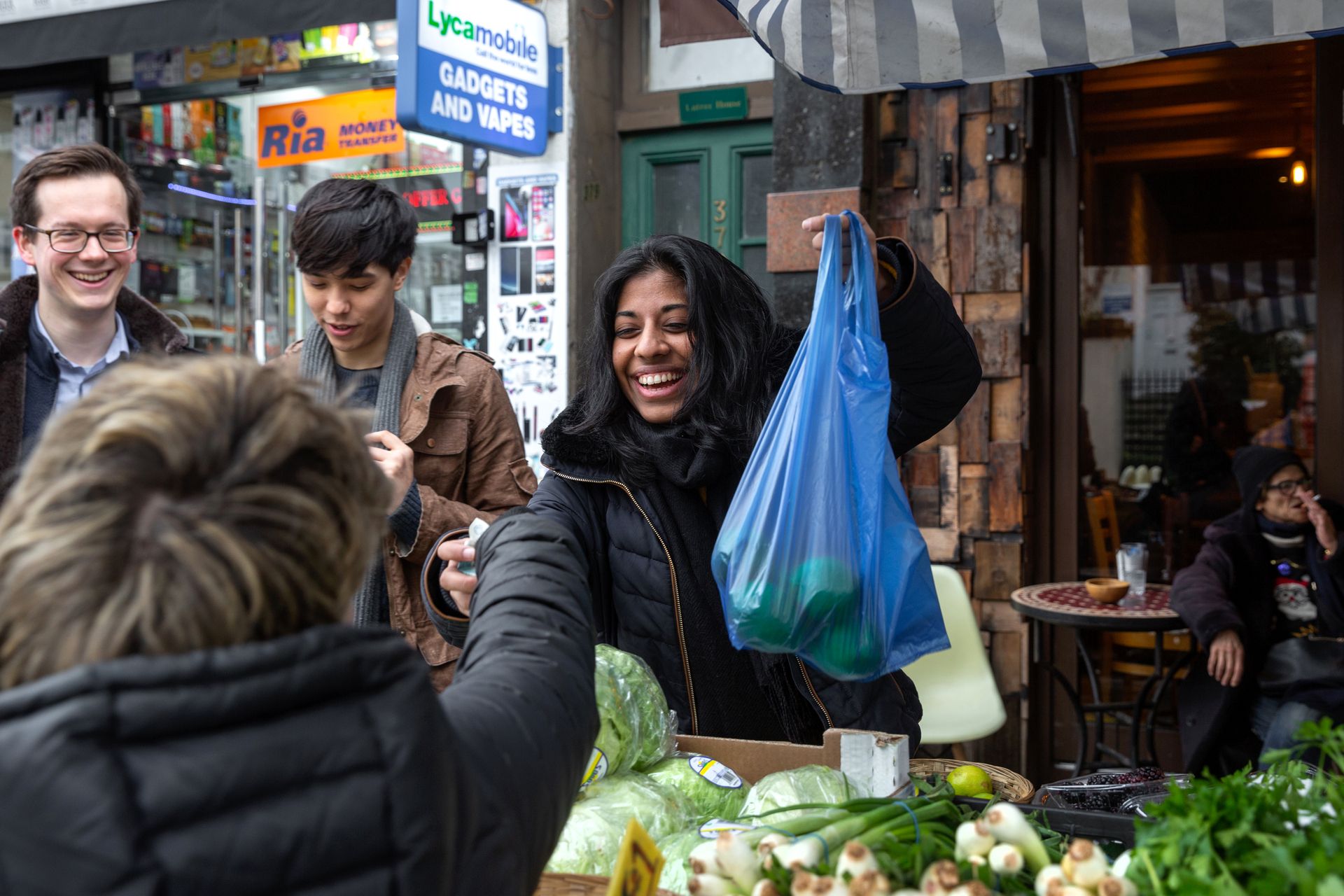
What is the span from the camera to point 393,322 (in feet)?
9.39

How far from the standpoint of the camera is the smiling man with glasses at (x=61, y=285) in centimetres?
248

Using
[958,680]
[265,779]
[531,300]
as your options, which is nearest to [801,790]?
[265,779]

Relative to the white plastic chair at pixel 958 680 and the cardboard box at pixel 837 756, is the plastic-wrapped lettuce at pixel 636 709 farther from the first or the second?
the white plastic chair at pixel 958 680

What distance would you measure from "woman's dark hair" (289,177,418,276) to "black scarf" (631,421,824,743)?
93 cm

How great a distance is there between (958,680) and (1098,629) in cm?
54

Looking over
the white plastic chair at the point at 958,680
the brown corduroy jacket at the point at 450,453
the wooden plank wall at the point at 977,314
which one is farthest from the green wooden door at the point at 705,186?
the brown corduroy jacket at the point at 450,453

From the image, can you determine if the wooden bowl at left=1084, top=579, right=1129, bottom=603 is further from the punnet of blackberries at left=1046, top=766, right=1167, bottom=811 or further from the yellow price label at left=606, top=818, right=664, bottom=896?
the yellow price label at left=606, top=818, right=664, bottom=896

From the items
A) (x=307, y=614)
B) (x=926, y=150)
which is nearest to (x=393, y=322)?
(x=307, y=614)

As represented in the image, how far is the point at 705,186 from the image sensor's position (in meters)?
5.08

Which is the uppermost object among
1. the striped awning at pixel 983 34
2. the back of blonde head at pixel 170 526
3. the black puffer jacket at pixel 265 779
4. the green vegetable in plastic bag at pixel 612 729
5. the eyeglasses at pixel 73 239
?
the striped awning at pixel 983 34

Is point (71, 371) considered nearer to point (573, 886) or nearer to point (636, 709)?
point (636, 709)

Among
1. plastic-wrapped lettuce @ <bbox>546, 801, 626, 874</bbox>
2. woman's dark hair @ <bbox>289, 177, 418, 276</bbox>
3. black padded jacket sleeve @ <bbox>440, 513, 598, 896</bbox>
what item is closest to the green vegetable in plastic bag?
plastic-wrapped lettuce @ <bbox>546, 801, 626, 874</bbox>

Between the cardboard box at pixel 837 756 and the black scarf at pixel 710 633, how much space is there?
19 centimetres

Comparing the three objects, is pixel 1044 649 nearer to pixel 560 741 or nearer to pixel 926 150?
pixel 926 150
